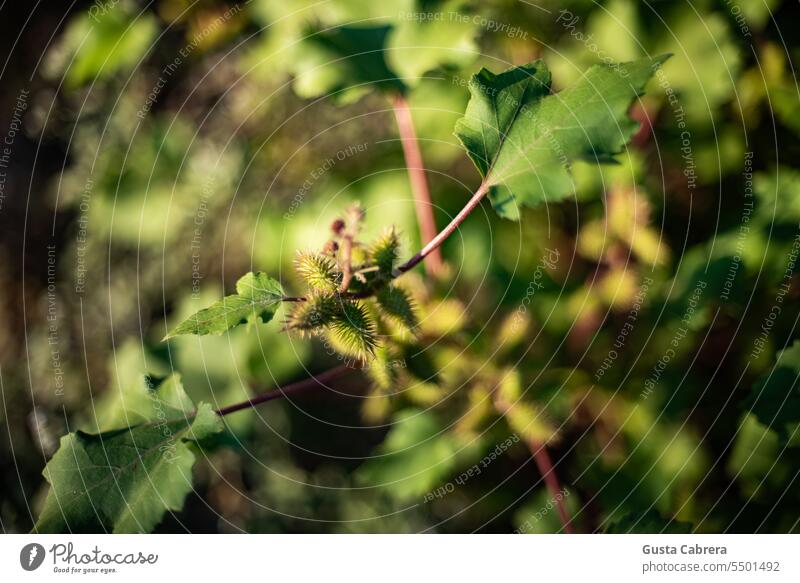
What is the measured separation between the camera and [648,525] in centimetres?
143

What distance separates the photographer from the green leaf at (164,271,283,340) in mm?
1000

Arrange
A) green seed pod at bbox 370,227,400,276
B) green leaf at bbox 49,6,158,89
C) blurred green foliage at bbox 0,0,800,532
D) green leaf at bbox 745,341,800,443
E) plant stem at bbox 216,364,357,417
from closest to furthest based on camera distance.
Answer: green seed pod at bbox 370,227,400,276
plant stem at bbox 216,364,357,417
green leaf at bbox 745,341,800,443
blurred green foliage at bbox 0,0,800,532
green leaf at bbox 49,6,158,89

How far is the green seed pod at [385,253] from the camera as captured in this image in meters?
1.10

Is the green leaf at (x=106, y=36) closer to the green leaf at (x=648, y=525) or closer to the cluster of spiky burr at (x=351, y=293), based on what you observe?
the cluster of spiky burr at (x=351, y=293)

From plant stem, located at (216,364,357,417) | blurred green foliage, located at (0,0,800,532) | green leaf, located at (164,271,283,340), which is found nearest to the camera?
green leaf, located at (164,271,283,340)

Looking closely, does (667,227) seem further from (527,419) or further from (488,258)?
(527,419)

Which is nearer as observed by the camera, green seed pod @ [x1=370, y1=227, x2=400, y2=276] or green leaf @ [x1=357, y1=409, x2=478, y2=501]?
green seed pod @ [x1=370, y1=227, x2=400, y2=276]

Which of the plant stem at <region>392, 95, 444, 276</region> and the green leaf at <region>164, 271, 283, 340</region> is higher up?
the plant stem at <region>392, 95, 444, 276</region>

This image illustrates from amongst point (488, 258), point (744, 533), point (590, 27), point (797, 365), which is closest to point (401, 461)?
point (488, 258)

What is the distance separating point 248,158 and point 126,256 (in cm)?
49

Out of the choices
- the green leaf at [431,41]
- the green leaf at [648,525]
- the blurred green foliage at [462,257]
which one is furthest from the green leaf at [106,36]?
the green leaf at [648,525]

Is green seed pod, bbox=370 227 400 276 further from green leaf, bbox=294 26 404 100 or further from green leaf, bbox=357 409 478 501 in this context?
green leaf, bbox=357 409 478 501

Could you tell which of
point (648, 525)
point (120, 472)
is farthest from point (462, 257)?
point (120, 472)
